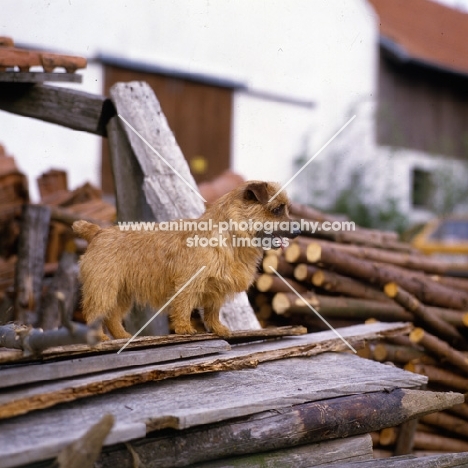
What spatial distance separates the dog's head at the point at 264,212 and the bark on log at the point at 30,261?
3517 mm

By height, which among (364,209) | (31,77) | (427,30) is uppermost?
(427,30)

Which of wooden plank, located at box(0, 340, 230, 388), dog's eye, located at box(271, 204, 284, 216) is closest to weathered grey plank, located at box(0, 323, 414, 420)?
wooden plank, located at box(0, 340, 230, 388)

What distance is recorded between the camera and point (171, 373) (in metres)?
3.36

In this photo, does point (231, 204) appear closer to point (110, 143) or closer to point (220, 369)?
point (220, 369)

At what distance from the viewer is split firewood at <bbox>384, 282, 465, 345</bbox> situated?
605cm

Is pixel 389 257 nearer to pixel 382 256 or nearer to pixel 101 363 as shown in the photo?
pixel 382 256

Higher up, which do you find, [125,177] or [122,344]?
[125,177]

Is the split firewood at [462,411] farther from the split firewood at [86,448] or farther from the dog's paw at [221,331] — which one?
the split firewood at [86,448]

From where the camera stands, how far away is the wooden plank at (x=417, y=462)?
3.54 meters

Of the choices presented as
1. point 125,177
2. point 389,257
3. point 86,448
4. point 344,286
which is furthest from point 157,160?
point 86,448

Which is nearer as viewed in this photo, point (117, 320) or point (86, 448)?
point (86, 448)

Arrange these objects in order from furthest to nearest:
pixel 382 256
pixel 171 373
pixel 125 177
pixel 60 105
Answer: pixel 382 256 → pixel 60 105 → pixel 125 177 → pixel 171 373

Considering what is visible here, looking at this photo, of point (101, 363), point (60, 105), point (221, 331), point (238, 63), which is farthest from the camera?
point (238, 63)

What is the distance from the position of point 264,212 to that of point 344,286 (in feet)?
8.43
